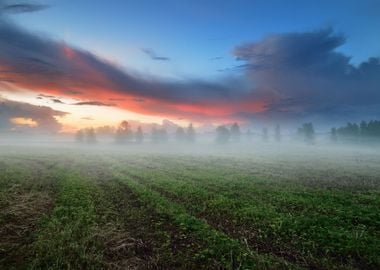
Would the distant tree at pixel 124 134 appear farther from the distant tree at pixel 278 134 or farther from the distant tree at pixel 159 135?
the distant tree at pixel 278 134

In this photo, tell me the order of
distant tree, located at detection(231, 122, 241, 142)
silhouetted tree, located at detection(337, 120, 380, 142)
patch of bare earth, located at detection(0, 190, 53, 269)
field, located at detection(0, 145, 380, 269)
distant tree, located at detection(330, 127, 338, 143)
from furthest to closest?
distant tree, located at detection(231, 122, 241, 142) → distant tree, located at detection(330, 127, 338, 143) → silhouetted tree, located at detection(337, 120, 380, 142) → patch of bare earth, located at detection(0, 190, 53, 269) → field, located at detection(0, 145, 380, 269)

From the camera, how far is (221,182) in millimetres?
26281

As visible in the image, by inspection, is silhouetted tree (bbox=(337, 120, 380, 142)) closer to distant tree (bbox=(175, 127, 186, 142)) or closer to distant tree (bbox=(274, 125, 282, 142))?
distant tree (bbox=(274, 125, 282, 142))

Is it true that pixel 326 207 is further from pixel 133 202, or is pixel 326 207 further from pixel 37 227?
pixel 37 227

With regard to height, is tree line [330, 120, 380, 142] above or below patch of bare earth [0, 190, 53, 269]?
above

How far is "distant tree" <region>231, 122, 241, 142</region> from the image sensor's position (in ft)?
561

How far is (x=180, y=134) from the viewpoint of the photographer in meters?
165

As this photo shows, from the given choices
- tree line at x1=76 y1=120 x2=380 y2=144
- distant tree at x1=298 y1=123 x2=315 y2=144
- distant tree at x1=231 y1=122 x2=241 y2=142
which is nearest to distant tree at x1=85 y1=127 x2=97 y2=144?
tree line at x1=76 y1=120 x2=380 y2=144

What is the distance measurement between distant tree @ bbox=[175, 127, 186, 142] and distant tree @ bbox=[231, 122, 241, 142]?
108 ft

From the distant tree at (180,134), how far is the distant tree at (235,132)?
3281 centimetres

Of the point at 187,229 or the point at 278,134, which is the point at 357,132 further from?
the point at 187,229

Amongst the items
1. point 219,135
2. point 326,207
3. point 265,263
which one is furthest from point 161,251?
point 219,135

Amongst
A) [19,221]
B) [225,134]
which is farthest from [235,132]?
[19,221]

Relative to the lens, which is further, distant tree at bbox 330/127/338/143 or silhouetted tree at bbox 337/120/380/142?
distant tree at bbox 330/127/338/143
